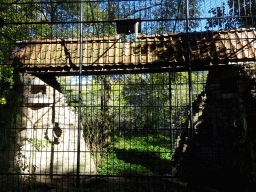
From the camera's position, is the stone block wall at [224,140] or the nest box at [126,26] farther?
the nest box at [126,26]

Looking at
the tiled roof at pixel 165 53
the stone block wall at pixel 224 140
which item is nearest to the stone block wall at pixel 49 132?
the tiled roof at pixel 165 53

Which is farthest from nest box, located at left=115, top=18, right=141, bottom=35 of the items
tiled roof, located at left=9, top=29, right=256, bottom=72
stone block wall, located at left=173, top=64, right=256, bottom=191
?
stone block wall, located at left=173, top=64, right=256, bottom=191

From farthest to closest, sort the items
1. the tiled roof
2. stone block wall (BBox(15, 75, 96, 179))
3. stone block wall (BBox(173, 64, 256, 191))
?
stone block wall (BBox(15, 75, 96, 179)) → the tiled roof → stone block wall (BBox(173, 64, 256, 191))

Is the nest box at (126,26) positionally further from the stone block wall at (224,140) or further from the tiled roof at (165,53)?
the stone block wall at (224,140)

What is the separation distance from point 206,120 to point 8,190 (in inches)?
189

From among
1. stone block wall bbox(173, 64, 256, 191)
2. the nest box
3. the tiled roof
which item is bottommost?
stone block wall bbox(173, 64, 256, 191)

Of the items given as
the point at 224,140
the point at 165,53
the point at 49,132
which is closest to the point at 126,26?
the point at 165,53

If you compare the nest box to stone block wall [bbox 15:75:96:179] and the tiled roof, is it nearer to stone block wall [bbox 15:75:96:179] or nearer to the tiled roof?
the tiled roof

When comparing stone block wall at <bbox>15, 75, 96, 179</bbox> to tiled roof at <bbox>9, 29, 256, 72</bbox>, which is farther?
stone block wall at <bbox>15, 75, 96, 179</bbox>

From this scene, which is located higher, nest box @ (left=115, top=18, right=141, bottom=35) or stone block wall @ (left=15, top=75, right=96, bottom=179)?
nest box @ (left=115, top=18, right=141, bottom=35)

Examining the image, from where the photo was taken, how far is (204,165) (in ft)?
15.8

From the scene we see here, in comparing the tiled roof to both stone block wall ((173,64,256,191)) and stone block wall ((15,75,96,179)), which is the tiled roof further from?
stone block wall ((15,75,96,179))

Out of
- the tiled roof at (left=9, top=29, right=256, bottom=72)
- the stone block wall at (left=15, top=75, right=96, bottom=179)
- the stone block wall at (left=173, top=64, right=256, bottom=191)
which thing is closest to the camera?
the stone block wall at (left=173, top=64, right=256, bottom=191)

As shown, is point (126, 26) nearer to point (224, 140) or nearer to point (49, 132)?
point (49, 132)
